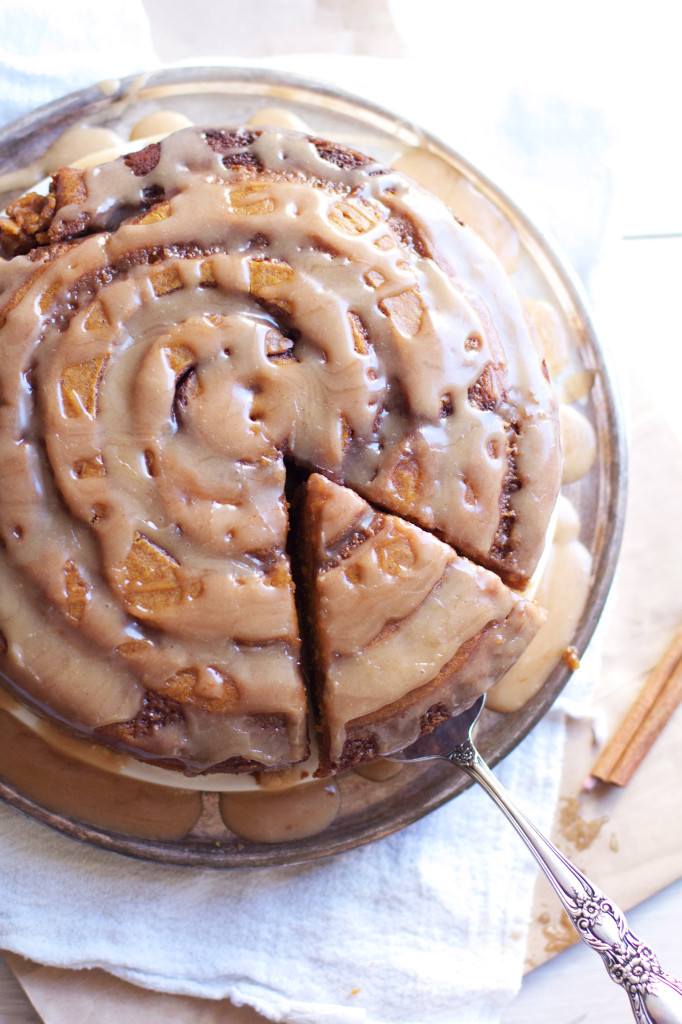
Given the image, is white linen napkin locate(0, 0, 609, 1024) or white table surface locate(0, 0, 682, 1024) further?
white table surface locate(0, 0, 682, 1024)

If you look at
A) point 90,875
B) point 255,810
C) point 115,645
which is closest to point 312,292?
point 115,645

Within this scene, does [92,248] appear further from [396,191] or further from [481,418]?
[481,418]

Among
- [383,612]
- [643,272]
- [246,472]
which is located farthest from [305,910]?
[643,272]

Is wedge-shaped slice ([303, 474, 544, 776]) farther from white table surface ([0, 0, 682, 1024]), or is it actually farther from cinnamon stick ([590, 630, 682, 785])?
white table surface ([0, 0, 682, 1024])

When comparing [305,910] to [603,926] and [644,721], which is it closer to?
[603,926]

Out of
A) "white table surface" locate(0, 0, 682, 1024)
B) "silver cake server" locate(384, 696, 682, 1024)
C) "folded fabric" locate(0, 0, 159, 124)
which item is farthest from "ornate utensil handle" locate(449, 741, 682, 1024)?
"folded fabric" locate(0, 0, 159, 124)

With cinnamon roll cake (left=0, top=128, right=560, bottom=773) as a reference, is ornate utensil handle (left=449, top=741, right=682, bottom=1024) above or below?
below

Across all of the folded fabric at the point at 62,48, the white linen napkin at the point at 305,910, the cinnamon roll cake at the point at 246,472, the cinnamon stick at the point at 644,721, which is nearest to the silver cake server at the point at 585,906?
the cinnamon roll cake at the point at 246,472
